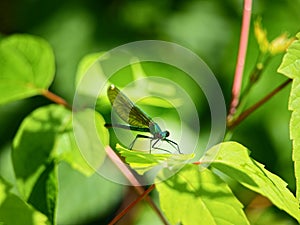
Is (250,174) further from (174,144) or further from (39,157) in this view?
(39,157)

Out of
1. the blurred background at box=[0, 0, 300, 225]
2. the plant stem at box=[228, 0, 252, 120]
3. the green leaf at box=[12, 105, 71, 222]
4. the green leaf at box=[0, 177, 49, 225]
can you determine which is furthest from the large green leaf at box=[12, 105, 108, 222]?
the blurred background at box=[0, 0, 300, 225]

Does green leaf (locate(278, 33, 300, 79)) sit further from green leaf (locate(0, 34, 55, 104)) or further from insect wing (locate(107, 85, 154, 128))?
green leaf (locate(0, 34, 55, 104))

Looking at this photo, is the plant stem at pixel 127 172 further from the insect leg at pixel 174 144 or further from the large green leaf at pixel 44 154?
the insect leg at pixel 174 144

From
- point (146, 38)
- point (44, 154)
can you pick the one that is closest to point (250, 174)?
point (44, 154)

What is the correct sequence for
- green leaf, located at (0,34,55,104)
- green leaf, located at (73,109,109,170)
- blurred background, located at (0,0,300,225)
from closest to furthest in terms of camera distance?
1. green leaf, located at (73,109,109,170)
2. green leaf, located at (0,34,55,104)
3. blurred background, located at (0,0,300,225)

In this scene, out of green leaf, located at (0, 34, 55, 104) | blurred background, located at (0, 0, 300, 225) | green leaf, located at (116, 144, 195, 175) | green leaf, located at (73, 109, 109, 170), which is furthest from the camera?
blurred background, located at (0, 0, 300, 225)

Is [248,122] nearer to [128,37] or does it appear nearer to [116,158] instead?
[128,37]

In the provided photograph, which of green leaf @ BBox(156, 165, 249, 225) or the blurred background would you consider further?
the blurred background

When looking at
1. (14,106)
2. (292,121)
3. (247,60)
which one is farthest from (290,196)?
(14,106)
